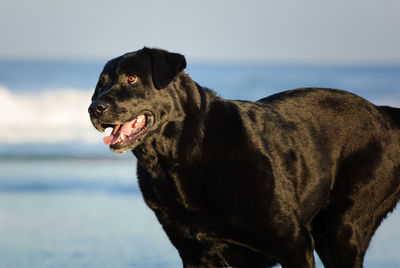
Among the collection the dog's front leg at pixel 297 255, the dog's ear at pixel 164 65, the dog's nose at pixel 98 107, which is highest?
the dog's ear at pixel 164 65

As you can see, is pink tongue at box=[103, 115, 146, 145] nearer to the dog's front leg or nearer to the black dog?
the black dog

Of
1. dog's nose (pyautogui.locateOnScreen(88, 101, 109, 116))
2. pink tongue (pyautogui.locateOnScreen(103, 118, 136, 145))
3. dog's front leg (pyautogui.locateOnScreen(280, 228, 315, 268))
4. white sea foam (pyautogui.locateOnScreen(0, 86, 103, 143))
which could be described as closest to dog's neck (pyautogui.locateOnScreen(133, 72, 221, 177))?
pink tongue (pyautogui.locateOnScreen(103, 118, 136, 145))

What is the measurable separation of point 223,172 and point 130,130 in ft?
1.82

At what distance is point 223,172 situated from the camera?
423 cm

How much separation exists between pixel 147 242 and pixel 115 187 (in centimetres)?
300

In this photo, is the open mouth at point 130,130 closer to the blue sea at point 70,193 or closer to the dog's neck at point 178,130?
the dog's neck at point 178,130

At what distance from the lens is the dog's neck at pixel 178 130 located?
4.27 metres

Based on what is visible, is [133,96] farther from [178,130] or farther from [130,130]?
[178,130]

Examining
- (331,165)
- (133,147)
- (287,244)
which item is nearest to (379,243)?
(331,165)

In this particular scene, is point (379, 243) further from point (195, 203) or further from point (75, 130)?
point (75, 130)

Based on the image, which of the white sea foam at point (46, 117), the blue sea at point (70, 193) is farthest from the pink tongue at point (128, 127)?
the white sea foam at point (46, 117)

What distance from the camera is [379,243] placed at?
700 cm

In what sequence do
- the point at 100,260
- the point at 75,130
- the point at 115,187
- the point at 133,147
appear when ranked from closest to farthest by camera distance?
1. the point at 133,147
2. the point at 100,260
3. the point at 115,187
4. the point at 75,130

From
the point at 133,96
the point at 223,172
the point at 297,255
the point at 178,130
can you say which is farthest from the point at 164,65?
the point at 297,255
